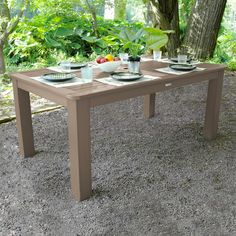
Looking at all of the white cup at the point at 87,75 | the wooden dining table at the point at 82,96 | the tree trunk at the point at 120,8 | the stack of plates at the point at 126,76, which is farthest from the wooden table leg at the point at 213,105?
the tree trunk at the point at 120,8

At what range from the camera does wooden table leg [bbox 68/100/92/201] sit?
1867 millimetres

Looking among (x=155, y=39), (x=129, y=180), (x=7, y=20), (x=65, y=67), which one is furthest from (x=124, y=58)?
(x=7, y=20)

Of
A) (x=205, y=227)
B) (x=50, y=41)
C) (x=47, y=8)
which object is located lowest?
(x=205, y=227)

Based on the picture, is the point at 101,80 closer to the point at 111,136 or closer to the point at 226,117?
the point at 111,136

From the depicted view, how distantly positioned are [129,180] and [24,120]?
34.4 inches

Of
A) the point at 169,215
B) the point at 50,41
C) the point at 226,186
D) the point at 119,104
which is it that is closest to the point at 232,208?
the point at 226,186

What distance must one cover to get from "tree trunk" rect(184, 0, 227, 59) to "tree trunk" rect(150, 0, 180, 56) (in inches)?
7.7

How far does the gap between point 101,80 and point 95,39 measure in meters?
4.01

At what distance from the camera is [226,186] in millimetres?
2156

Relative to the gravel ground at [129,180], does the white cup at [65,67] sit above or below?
→ above

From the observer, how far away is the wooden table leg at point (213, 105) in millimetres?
2754

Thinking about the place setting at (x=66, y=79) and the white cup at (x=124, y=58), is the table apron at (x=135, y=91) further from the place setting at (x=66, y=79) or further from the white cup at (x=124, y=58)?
the white cup at (x=124, y=58)

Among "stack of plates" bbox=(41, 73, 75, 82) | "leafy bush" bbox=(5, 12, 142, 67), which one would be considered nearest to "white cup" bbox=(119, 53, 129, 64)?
"stack of plates" bbox=(41, 73, 75, 82)

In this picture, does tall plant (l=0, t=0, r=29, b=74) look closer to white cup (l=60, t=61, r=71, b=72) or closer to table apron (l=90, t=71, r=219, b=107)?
white cup (l=60, t=61, r=71, b=72)
